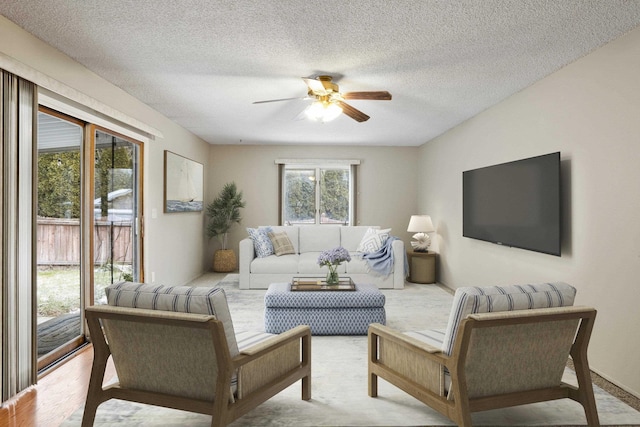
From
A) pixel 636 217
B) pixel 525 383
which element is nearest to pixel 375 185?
pixel 636 217

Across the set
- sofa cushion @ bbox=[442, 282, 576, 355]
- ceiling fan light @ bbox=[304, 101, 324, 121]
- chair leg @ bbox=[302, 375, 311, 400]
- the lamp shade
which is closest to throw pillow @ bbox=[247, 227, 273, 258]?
the lamp shade

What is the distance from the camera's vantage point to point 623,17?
2.44 meters

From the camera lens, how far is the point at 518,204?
3865 mm

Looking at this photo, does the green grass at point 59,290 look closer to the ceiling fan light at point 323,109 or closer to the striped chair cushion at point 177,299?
the striped chair cushion at point 177,299

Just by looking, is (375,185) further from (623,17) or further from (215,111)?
(623,17)

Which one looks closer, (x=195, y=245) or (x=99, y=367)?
(x=99, y=367)

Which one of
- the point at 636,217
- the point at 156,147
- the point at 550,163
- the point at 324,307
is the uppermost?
the point at 156,147

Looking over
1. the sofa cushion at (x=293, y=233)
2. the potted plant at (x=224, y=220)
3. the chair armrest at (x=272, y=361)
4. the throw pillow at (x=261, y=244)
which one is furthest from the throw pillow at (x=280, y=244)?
the chair armrest at (x=272, y=361)

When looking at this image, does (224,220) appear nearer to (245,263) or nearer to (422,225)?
(245,263)

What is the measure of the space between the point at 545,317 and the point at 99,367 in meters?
2.15

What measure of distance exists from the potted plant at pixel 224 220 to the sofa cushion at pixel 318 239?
4.49 feet

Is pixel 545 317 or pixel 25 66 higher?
pixel 25 66

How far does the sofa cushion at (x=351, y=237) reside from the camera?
6.77 m

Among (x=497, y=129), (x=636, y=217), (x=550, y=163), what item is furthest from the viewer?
(x=497, y=129)
